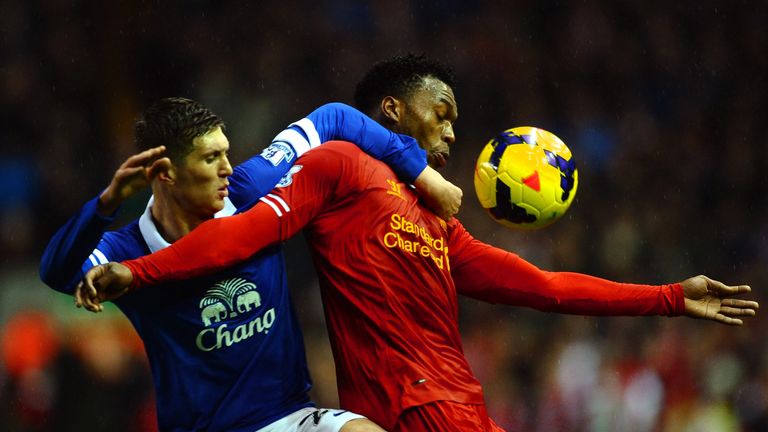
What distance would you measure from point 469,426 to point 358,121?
116 centimetres

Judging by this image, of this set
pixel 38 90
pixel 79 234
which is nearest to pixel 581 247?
pixel 38 90

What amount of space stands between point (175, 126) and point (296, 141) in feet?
1.49

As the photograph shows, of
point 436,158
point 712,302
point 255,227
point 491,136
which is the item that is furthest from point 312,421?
point 491,136

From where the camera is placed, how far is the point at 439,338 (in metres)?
3.52

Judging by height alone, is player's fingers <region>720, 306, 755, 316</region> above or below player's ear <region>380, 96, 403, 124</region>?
below

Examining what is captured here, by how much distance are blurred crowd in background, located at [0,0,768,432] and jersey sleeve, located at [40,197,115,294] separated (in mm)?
3348

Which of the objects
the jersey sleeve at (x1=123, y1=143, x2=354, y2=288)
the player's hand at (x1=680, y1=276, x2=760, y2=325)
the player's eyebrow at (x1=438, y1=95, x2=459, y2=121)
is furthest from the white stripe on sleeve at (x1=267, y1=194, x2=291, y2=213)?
the player's hand at (x1=680, y1=276, x2=760, y2=325)

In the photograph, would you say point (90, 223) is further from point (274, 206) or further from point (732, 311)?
point (732, 311)

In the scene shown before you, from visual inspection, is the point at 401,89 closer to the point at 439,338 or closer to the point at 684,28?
the point at 439,338

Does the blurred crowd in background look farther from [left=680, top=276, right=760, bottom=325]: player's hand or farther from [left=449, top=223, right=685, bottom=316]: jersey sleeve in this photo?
[left=680, top=276, right=760, bottom=325]: player's hand

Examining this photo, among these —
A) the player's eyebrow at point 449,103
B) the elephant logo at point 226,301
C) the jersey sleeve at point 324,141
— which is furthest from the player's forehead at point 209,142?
the player's eyebrow at point 449,103

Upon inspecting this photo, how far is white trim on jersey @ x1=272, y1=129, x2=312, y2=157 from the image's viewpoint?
358 cm

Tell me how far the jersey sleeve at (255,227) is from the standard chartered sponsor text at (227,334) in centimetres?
27

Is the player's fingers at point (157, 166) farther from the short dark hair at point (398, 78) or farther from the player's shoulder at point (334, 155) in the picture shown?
the short dark hair at point (398, 78)
